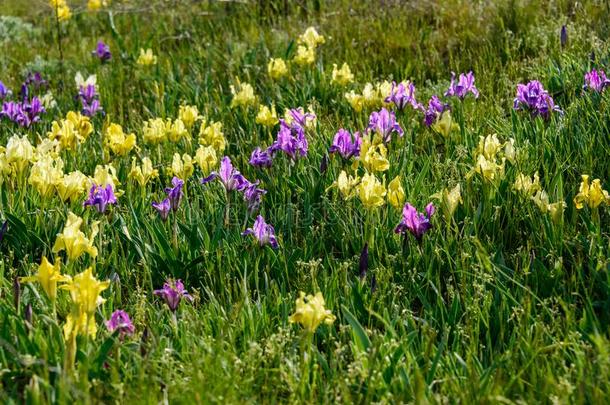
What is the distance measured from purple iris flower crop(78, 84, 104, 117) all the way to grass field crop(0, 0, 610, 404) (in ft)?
0.09

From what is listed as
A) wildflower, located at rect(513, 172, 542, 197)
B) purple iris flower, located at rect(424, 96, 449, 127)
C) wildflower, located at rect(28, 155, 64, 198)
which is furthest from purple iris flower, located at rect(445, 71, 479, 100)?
wildflower, located at rect(28, 155, 64, 198)

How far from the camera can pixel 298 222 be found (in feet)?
9.61

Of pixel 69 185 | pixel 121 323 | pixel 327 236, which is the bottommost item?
pixel 327 236

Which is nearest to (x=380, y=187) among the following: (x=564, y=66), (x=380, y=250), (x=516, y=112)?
(x=380, y=250)

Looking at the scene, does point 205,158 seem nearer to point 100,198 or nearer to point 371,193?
point 100,198

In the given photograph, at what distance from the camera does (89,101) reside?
4.53 meters

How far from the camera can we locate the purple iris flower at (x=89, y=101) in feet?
14.1

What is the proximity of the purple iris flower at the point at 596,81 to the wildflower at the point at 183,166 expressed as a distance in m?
1.85

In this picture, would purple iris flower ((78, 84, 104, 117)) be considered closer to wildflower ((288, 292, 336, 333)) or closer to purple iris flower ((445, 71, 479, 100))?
purple iris flower ((445, 71, 479, 100))

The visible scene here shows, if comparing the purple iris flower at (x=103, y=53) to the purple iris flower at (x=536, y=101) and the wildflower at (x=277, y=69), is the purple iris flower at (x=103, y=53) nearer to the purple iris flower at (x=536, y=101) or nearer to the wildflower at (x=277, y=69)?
the wildflower at (x=277, y=69)

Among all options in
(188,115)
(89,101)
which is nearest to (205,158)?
(188,115)

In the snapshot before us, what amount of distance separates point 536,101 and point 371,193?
45.5 inches

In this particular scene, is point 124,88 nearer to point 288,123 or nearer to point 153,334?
point 288,123

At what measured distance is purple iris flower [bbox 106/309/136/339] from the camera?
6.87ft
